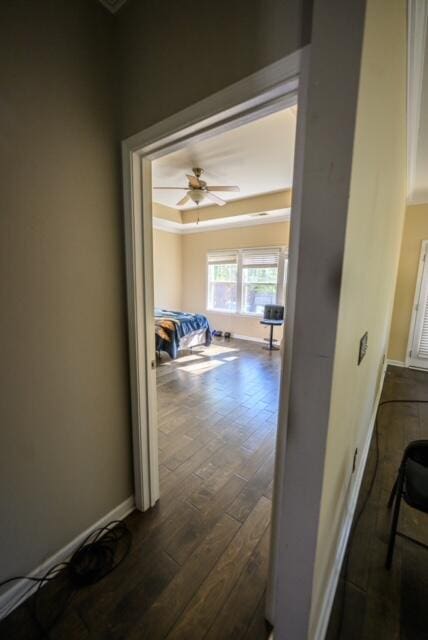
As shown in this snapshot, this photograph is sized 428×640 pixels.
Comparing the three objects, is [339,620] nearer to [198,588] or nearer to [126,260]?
[198,588]

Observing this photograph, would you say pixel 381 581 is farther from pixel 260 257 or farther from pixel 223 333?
pixel 223 333

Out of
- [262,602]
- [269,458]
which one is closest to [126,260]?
[262,602]

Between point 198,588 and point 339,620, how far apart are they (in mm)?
617

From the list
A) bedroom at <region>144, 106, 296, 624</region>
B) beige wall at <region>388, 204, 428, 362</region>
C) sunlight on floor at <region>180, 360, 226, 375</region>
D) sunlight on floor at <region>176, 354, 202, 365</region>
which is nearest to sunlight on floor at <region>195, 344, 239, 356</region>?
bedroom at <region>144, 106, 296, 624</region>

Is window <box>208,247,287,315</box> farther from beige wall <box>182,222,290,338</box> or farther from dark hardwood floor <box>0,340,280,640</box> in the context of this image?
dark hardwood floor <box>0,340,280,640</box>

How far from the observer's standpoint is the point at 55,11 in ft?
3.38

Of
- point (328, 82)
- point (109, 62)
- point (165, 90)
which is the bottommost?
point (328, 82)

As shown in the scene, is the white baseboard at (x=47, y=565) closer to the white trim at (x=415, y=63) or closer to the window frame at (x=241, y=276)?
the white trim at (x=415, y=63)

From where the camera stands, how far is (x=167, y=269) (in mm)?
6625

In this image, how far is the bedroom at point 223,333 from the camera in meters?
1.71

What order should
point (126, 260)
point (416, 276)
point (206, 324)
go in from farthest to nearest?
point (206, 324) < point (416, 276) < point (126, 260)

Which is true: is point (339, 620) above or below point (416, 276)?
below

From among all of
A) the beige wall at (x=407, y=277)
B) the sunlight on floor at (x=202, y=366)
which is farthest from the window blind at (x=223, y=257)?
the beige wall at (x=407, y=277)

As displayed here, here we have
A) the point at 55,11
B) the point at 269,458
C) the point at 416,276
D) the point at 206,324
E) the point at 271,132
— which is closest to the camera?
the point at 55,11
